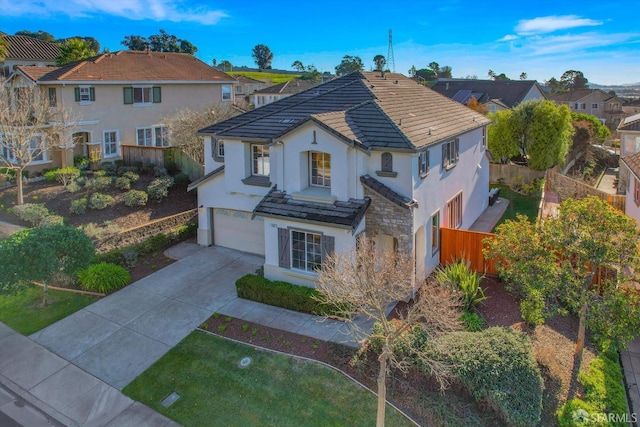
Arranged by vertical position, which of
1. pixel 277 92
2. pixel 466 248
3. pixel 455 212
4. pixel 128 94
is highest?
pixel 277 92

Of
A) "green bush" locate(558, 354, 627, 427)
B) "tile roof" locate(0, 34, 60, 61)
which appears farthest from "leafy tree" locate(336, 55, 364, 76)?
"green bush" locate(558, 354, 627, 427)

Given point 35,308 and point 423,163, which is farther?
point 423,163

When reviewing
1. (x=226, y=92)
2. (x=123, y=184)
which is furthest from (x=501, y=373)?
(x=226, y=92)

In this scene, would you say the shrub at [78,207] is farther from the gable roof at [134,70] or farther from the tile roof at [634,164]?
the tile roof at [634,164]

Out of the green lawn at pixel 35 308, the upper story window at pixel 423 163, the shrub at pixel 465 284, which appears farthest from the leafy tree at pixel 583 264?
the green lawn at pixel 35 308

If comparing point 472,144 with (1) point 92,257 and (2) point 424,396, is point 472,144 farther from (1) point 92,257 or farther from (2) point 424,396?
(1) point 92,257

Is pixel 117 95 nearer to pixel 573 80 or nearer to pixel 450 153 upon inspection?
pixel 450 153
